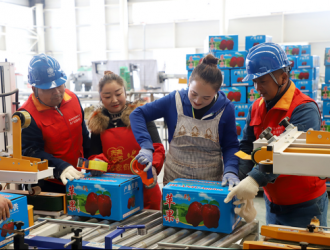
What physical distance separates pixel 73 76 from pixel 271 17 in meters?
6.86

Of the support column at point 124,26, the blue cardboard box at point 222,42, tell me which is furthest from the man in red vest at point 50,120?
the support column at point 124,26

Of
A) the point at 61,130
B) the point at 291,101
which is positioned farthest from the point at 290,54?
the point at 61,130

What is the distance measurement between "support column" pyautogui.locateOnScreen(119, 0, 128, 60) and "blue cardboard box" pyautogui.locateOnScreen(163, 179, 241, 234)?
423 inches

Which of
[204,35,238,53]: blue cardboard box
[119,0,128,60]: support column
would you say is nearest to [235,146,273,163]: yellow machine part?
[204,35,238,53]: blue cardboard box

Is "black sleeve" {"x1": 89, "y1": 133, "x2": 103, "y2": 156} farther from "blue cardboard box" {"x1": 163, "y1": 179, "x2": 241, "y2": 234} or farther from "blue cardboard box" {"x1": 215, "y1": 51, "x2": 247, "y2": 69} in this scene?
"blue cardboard box" {"x1": 215, "y1": 51, "x2": 247, "y2": 69}

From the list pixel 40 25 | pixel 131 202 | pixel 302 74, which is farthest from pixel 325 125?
pixel 40 25

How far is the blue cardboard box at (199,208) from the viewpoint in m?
1.35

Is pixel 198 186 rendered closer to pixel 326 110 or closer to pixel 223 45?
pixel 326 110

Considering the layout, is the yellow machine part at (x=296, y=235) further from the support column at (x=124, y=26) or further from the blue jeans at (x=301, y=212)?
the support column at (x=124, y=26)

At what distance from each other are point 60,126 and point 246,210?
1.23m

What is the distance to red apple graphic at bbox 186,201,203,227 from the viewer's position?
1380 mm

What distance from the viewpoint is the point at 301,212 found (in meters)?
1.66

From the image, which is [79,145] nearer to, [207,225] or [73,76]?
[207,225]

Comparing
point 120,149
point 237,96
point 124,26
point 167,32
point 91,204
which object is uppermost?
point 124,26
